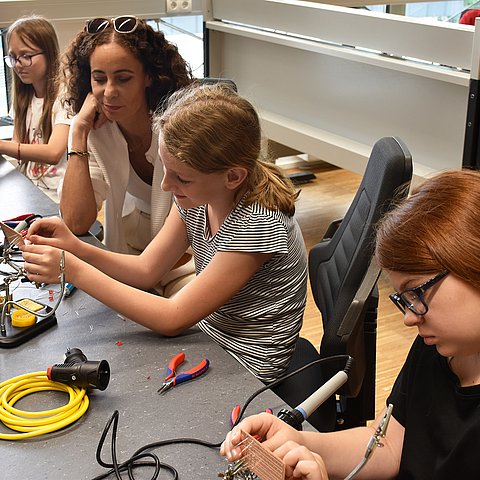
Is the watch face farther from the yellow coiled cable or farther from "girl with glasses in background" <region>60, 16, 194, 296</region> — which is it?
"girl with glasses in background" <region>60, 16, 194, 296</region>

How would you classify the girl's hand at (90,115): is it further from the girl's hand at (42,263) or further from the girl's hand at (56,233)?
the girl's hand at (42,263)

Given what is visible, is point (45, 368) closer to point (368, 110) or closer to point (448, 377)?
point (448, 377)

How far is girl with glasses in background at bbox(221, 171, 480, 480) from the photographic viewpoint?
940 mm

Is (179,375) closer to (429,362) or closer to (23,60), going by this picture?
(429,362)

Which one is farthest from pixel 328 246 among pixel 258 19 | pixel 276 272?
pixel 258 19

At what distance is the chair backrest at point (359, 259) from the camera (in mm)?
1521

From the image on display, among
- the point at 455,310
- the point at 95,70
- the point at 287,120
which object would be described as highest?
the point at 95,70

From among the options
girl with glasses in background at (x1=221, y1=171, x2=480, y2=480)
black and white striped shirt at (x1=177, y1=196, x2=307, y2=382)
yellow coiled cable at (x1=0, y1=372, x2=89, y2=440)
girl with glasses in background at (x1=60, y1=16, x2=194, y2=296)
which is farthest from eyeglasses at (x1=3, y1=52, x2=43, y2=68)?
girl with glasses in background at (x1=221, y1=171, x2=480, y2=480)

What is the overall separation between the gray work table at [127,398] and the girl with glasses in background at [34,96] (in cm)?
131

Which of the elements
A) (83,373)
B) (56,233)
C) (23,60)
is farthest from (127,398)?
(23,60)

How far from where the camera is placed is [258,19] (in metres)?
3.64

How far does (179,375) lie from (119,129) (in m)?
1.09

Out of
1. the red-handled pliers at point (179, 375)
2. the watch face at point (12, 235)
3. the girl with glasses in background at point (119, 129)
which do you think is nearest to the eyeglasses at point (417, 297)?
the red-handled pliers at point (179, 375)

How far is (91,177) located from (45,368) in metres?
0.96
